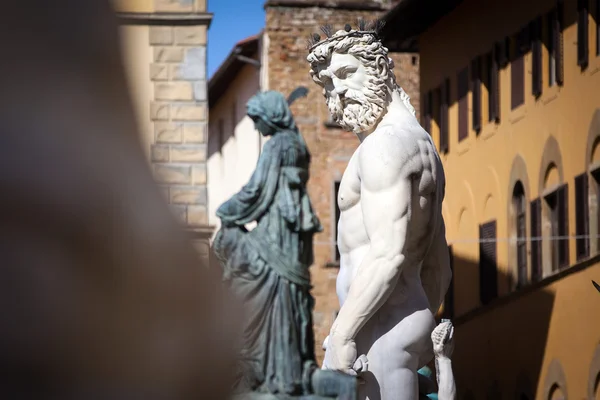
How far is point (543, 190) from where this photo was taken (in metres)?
25.4

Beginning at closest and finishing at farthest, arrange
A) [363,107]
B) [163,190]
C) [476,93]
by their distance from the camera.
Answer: [163,190] < [363,107] < [476,93]

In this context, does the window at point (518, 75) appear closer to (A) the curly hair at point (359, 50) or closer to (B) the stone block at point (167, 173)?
(A) the curly hair at point (359, 50)

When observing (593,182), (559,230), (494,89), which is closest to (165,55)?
(593,182)

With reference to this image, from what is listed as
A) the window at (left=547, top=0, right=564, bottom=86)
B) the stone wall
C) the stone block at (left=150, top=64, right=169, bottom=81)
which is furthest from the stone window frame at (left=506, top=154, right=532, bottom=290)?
the stone block at (left=150, top=64, right=169, bottom=81)

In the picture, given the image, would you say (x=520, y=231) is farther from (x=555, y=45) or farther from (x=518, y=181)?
(x=555, y=45)

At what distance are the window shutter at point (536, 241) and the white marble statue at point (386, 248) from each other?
19.3 meters

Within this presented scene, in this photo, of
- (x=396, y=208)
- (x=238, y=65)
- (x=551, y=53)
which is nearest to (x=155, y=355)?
(x=396, y=208)

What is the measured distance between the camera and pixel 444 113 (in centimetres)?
3108

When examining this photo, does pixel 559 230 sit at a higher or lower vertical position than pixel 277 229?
higher

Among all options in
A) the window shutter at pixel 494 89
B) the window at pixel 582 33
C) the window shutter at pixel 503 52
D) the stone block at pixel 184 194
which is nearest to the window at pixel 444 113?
the window shutter at pixel 494 89

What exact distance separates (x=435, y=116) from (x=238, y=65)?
13.3 meters

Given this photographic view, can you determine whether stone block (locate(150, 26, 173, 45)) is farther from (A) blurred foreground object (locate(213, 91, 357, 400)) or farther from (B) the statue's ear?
(A) blurred foreground object (locate(213, 91, 357, 400))

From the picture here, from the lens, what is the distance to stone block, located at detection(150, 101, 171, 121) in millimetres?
1292

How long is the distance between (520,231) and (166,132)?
2574 cm
